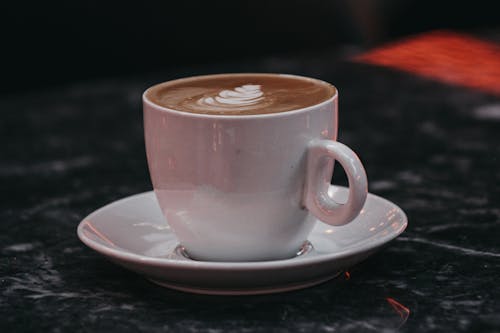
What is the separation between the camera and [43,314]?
623mm

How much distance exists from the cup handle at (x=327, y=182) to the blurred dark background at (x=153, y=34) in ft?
4.59

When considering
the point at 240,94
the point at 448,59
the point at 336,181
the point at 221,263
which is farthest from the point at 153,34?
the point at 221,263

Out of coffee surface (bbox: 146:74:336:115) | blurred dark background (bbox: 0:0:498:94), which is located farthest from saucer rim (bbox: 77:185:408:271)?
blurred dark background (bbox: 0:0:498:94)

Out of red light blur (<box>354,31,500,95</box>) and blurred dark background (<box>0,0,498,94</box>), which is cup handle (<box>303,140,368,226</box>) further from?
blurred dark background (<box>0,0,498,94</box>)

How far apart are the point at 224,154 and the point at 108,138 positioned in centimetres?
49

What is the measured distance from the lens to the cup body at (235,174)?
2.04ft

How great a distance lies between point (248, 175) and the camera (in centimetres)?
63

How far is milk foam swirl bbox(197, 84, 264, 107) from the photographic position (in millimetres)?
661

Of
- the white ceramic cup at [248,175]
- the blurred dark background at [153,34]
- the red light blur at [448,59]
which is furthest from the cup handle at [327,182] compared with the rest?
the blurred dark background at [153,34]

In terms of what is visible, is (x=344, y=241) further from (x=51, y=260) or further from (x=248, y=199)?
(x=51, y=260)

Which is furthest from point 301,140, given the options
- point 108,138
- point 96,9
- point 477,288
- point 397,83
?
point 96,9

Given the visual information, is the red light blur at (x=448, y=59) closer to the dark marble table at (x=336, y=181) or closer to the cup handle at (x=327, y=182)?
the dark marble table at (x=336, y=181)

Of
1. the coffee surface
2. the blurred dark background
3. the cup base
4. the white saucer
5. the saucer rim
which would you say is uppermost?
the coffee surface

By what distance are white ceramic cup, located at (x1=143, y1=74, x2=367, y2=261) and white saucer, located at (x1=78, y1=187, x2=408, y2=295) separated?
0.10ft
